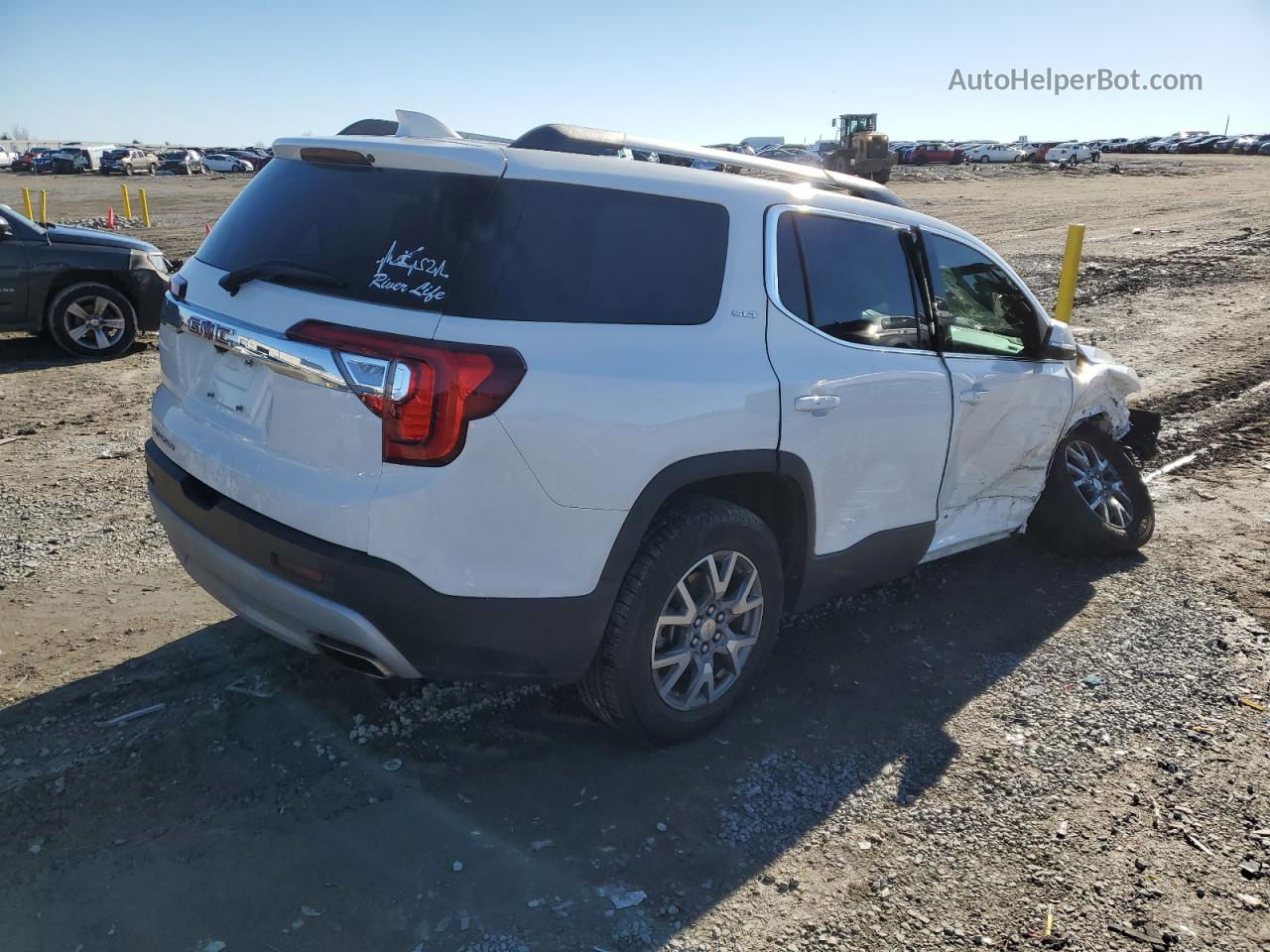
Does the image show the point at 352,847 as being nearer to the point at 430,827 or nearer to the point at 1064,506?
the point at 430,827

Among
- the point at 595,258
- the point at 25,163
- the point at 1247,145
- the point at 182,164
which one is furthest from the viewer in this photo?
the point at 1247,145

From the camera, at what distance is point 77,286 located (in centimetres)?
910

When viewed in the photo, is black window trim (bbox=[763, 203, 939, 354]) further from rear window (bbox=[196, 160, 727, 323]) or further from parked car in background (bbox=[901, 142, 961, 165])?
parked car in background (bbox=[901, 142, 961, 165])

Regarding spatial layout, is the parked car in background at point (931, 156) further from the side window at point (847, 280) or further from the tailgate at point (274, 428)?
the tailgate at point (274, 428)

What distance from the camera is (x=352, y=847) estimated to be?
2906 mm

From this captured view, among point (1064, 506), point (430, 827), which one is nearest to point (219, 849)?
Result: point (430, 827)

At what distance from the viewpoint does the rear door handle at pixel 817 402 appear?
3.44 m

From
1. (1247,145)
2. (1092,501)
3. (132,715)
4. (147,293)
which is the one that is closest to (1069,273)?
(1092,501)

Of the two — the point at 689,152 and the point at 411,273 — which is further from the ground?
the point at 689,152

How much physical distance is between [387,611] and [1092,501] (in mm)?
4005

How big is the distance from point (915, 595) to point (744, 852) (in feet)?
7.34

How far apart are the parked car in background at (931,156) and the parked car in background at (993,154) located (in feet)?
3.34

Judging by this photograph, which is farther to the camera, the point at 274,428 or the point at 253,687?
the point at 253,687

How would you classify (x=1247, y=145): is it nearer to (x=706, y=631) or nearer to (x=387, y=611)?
(x=706, y=631)
